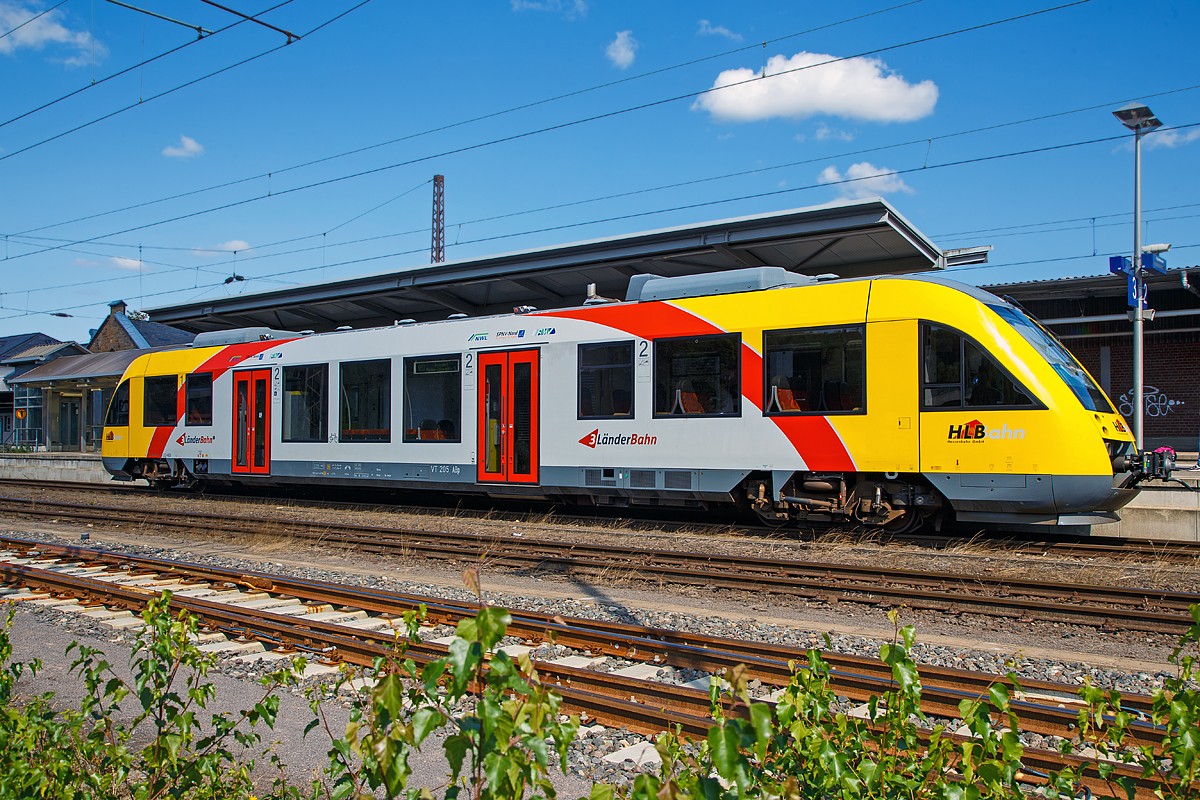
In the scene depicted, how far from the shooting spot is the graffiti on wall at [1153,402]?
2270 centimetres

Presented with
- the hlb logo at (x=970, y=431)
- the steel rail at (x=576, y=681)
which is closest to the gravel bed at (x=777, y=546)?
the hlb logo at (x=970, y=431)

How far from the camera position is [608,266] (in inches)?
672

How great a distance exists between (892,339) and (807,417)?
146 cm

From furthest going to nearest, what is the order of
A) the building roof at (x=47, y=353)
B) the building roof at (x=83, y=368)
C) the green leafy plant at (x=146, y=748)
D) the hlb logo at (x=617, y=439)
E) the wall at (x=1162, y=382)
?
the building roof at (x=47, y=353) < the building roof at (x=83, y=368) < the wall at (x=1162, y=382) < the hlb logo at (x=617, y=439) < the green leafy plant at (x=146, y=748)

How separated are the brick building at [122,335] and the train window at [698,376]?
41096 millimetres

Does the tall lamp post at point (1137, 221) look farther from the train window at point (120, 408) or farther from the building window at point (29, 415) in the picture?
the building window at point (29, 415)

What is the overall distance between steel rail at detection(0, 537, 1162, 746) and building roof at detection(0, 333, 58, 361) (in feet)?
183

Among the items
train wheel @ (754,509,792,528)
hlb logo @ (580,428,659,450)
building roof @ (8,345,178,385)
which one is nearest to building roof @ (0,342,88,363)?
building roof @ (8,345,178,385)

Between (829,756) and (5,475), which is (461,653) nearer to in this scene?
(829,756)

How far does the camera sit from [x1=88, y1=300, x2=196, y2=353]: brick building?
151ft

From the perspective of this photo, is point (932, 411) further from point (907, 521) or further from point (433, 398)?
point (433, 398)

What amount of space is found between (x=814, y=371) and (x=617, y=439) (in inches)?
A: 124

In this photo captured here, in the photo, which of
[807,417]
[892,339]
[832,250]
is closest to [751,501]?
[807,417]

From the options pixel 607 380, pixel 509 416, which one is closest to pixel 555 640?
pixel 607 380
